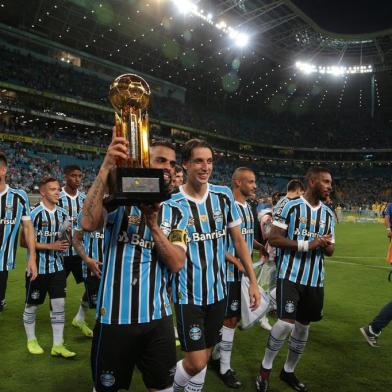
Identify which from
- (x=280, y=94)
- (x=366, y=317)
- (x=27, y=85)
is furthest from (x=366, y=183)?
(x=366, y=317)

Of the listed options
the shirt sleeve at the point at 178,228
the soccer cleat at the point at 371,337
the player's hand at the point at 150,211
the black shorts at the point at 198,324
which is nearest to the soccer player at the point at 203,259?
the black shorts at the point at 198,324

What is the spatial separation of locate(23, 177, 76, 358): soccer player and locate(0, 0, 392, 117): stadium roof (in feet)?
92.3

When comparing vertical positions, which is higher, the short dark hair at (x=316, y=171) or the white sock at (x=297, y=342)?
the short dark hair at (x=316, y=171)

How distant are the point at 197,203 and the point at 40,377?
2667mm

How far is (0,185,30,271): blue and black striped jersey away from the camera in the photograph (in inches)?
177

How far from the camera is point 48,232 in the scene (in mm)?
5098

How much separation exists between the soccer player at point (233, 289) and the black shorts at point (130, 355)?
1715mm

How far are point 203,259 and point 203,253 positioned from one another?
2.0 inches

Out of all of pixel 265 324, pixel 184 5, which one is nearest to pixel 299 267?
pixel 265 324

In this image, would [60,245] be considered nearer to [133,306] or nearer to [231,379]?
[231,379]

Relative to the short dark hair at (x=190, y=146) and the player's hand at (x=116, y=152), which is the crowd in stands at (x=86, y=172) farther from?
the player's hand at (x=116, y=152)

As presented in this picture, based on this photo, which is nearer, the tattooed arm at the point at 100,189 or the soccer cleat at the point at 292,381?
the tattooed arm at the point at 100,189

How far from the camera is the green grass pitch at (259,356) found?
4164 mm

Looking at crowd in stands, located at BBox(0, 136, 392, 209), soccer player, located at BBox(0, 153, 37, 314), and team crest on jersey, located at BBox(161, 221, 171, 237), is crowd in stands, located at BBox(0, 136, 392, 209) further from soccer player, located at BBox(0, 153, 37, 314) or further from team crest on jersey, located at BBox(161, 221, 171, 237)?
team crest on jersey, located at BBox(161, 221, 171, 237)
